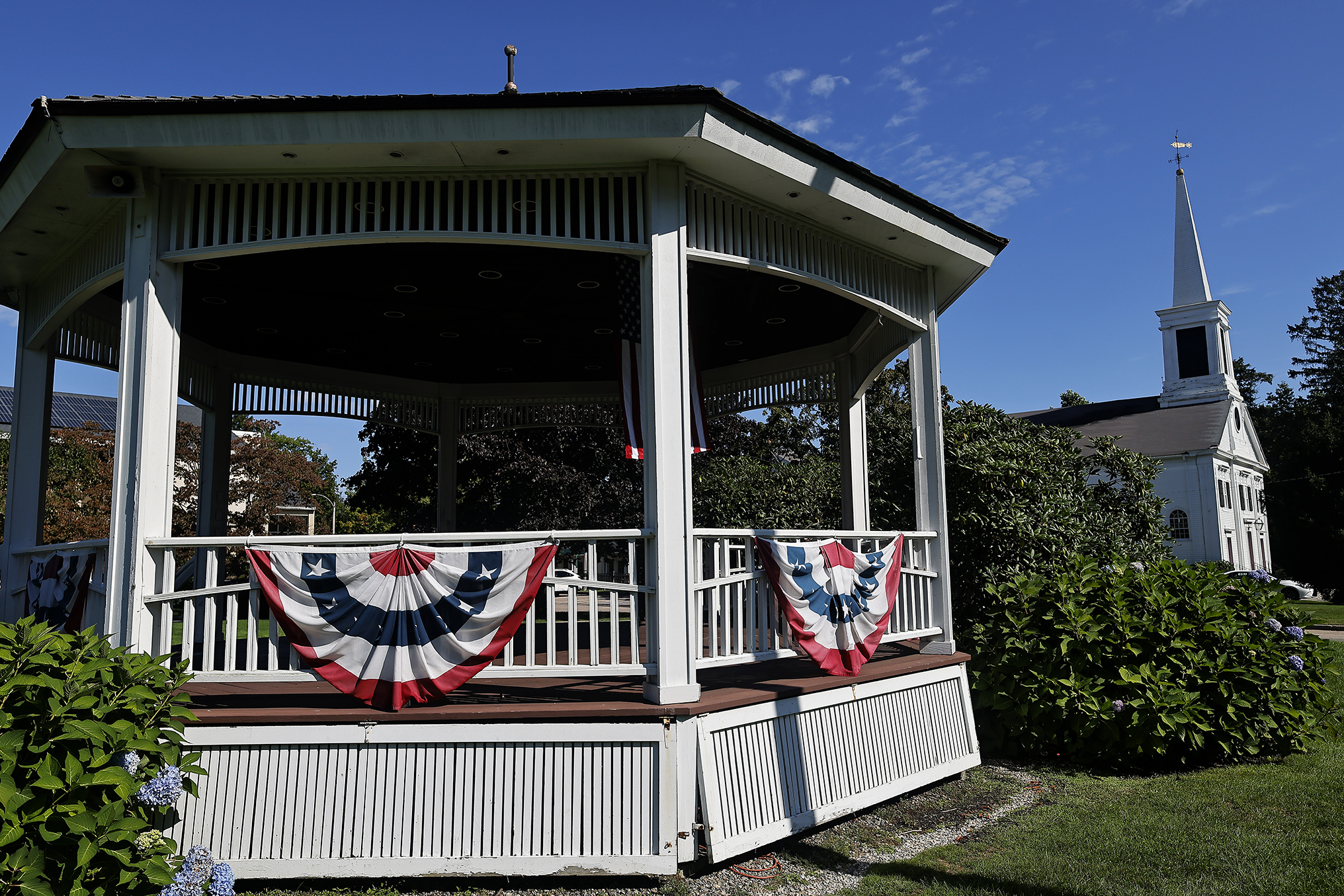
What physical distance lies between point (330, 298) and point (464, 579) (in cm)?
414

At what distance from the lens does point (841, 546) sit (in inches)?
235

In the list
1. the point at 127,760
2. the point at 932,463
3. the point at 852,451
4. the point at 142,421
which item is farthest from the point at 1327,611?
the point at 127,760

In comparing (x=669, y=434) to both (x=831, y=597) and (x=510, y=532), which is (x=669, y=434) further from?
(x=831, y=597)

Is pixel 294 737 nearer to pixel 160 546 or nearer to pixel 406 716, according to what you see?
pixel 406 716

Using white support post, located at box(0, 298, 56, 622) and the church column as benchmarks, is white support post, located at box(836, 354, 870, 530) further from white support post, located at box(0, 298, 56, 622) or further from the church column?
white support post, located at box(0, 298, 56, 622)

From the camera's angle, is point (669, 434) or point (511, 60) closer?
point (669, 434)

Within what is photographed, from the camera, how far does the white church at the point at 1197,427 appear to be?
41.7m

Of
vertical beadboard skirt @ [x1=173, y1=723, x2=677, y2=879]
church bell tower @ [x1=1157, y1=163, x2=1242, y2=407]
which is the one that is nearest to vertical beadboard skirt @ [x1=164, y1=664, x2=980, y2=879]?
vertical beadboard skirt @ [x1=173, y1=723, x2=677, y2=879]

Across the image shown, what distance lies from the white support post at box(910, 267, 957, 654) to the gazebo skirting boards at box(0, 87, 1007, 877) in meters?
0.03

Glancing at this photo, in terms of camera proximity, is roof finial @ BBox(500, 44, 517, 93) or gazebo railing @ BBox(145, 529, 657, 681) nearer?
gazebo railing @ BBox(145, 529, 657, 681)

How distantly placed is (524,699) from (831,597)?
214 cm

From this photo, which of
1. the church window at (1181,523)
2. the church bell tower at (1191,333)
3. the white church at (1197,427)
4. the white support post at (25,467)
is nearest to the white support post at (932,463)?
the white support post at (25,467)

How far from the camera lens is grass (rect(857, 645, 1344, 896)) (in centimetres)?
444

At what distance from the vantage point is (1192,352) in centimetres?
5075
